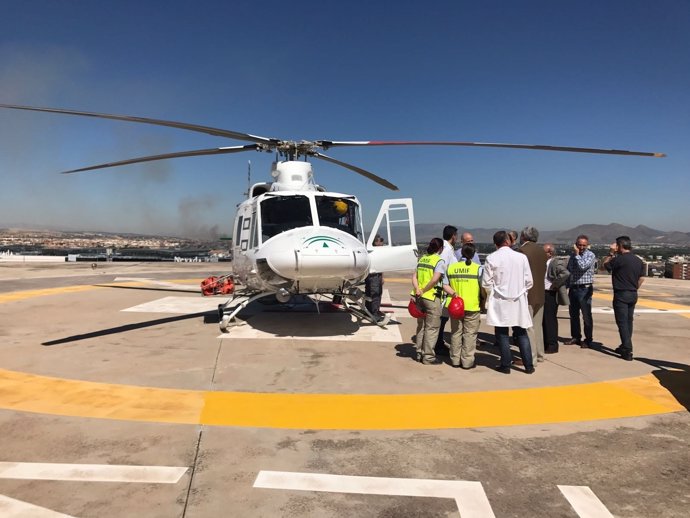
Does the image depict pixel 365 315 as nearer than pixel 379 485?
No

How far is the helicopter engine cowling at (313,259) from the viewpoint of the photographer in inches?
264

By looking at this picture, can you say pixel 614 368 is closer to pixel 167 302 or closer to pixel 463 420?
pixel 463 420

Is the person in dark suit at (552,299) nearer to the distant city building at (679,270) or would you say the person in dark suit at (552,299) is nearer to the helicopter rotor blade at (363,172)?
the helicopter rotor blade at (363,172)

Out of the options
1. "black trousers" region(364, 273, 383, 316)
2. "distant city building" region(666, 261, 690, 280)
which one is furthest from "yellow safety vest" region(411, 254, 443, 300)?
"distant city building" region(666, 261, 690, 280)

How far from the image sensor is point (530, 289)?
6324mm

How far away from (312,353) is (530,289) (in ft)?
11.1

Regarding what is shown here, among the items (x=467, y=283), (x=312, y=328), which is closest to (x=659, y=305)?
(x=467, y=283)

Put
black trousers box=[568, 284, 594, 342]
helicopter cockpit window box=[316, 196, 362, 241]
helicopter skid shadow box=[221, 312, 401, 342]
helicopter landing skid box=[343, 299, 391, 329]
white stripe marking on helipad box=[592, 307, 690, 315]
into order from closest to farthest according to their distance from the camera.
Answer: black trousers box=[568, 284, 594, 342]
helicopter skid shadow box=[221, 312, 401, 342]
helicopter cockpit window box=[316, 196, 362, 241]
helicopter landing skid box=[343, 299, 391, 329]
white stripe marking on helipad box=[592, 307, 690, 315]

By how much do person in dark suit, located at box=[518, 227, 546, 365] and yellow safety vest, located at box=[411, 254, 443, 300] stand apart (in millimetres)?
1354

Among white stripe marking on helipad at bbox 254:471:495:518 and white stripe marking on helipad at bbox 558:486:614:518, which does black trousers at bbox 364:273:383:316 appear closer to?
white stripe marking on helipad at bbox 254:471:495:518

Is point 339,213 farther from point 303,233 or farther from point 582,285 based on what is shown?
point 582,285

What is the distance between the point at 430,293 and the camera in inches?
244

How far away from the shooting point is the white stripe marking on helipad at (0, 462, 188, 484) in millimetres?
3074

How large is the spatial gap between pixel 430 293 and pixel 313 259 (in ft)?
5.95
